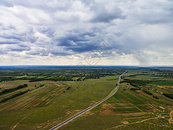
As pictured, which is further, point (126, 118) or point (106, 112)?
point (106, 112)

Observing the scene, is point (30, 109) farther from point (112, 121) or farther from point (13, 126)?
point (112, 121)

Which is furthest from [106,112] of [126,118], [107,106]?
[126,118]

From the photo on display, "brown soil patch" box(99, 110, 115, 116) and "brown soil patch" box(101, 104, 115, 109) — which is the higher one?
"brown soil patch" box(101, 104, 115, 109)

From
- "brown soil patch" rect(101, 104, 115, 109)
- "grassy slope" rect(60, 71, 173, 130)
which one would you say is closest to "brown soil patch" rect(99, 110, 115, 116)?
"grassy slope" rect(60, 71, 173, 130)

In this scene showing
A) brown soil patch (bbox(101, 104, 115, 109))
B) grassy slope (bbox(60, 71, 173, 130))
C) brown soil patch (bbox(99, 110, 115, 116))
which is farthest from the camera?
brown soil patch (bbox(101, 104, 115, 109))

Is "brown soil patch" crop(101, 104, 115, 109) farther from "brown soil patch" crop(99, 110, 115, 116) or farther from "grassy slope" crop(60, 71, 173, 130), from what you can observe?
"brown soil patch" crop(99, 110, 115, 116)

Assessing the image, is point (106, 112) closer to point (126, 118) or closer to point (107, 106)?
point (107, 106)

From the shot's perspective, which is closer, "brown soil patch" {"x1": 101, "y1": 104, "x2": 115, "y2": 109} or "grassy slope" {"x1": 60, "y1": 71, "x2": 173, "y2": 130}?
"grassy slope" {"x1": 60, "y1": 71, "x2": 173, "y2": 130}

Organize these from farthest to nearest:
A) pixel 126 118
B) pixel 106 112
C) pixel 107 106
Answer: pixel 107 106
pixel 106 112
pixel 126 118

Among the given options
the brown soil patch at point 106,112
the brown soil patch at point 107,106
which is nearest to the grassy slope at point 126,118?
the brown soil patch at point 106,112

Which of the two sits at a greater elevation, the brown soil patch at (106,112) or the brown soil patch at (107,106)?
the brown soil patch at (107,106)

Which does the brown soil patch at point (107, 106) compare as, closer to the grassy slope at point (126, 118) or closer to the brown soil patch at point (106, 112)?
the grassy slope at point (126, 118)
